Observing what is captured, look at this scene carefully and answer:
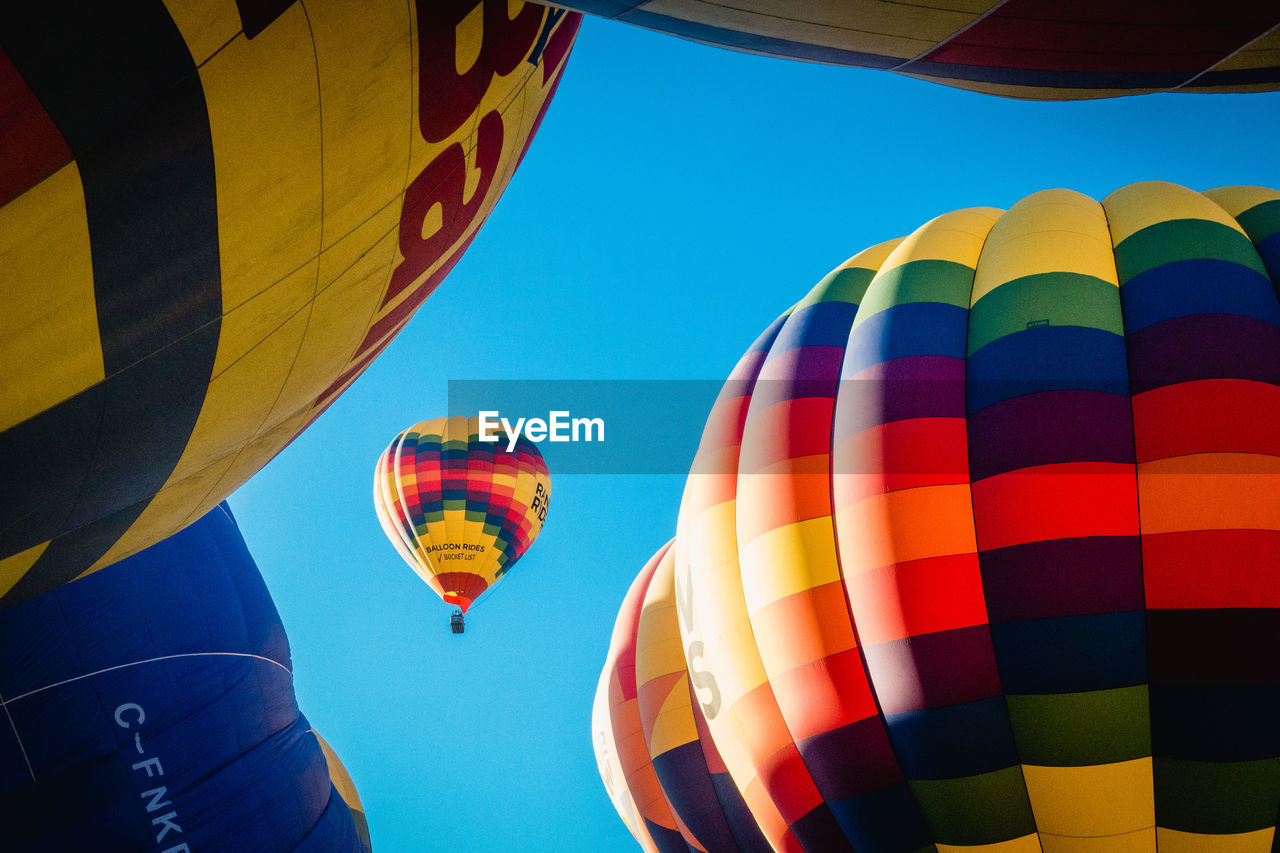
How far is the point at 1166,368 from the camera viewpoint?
11.0 feet

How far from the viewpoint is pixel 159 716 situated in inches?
150

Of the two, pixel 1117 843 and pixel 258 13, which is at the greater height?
pixel 258 13

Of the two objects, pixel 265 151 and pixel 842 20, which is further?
pixel 265 151

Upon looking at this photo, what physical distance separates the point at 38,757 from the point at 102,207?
2.83m

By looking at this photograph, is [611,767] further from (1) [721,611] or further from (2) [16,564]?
(2) [16,564]

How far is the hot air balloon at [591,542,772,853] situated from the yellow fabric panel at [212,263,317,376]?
115 inches

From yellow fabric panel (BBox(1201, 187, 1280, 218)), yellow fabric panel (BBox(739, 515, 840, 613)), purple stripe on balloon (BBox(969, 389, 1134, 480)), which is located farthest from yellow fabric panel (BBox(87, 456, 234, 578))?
yellow fabric panel (BBox(1201, 187, 1280, 218))

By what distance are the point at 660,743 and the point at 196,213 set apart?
408 centimetres

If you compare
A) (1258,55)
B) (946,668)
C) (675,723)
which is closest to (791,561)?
(946,668)

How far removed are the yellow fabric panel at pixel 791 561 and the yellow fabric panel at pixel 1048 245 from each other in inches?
50.5

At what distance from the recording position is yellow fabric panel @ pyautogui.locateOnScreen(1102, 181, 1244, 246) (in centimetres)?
386

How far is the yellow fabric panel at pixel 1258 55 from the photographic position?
4.74 ft

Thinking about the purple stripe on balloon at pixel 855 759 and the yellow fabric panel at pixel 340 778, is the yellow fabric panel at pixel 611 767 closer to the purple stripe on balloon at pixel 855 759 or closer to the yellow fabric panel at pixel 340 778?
the yellow fabric panel at pixel 340 778

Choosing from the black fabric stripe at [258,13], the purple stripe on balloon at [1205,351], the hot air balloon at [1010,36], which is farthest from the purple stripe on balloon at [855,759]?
the black fabric stripe at [258,13]
